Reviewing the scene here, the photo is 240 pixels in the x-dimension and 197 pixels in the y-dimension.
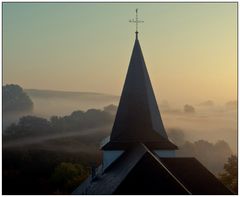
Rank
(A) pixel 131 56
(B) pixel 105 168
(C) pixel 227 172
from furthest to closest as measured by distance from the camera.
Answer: (C) pixel 227 172, (A) pixel 131 56, (B) pixel 105 168

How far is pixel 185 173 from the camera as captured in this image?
19828 millimetres

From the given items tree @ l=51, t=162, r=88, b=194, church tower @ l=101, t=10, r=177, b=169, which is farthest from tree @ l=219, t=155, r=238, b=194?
tree @ l=51, t=162, r=88, b=194

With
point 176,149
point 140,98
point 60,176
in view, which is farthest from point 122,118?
point 60,176

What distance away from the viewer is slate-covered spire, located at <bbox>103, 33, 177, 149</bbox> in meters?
23.3

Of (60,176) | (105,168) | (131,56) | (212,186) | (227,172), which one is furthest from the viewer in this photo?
(60,176)

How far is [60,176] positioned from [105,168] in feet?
40.4

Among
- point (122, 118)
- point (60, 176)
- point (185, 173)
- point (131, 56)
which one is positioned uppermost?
point (131, 56)

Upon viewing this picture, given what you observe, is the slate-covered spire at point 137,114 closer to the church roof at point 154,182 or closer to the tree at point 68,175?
the church roof at point 154,182

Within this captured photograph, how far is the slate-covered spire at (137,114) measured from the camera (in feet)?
76.4

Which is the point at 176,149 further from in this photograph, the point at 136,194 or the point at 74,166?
the point at 74,166

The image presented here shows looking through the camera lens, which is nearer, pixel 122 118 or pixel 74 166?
pixel 122 118

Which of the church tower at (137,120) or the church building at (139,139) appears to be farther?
the church tower at (137,120)

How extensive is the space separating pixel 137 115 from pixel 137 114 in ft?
0.15

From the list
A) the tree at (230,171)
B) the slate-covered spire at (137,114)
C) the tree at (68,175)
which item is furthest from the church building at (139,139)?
the tree at (68,175)
